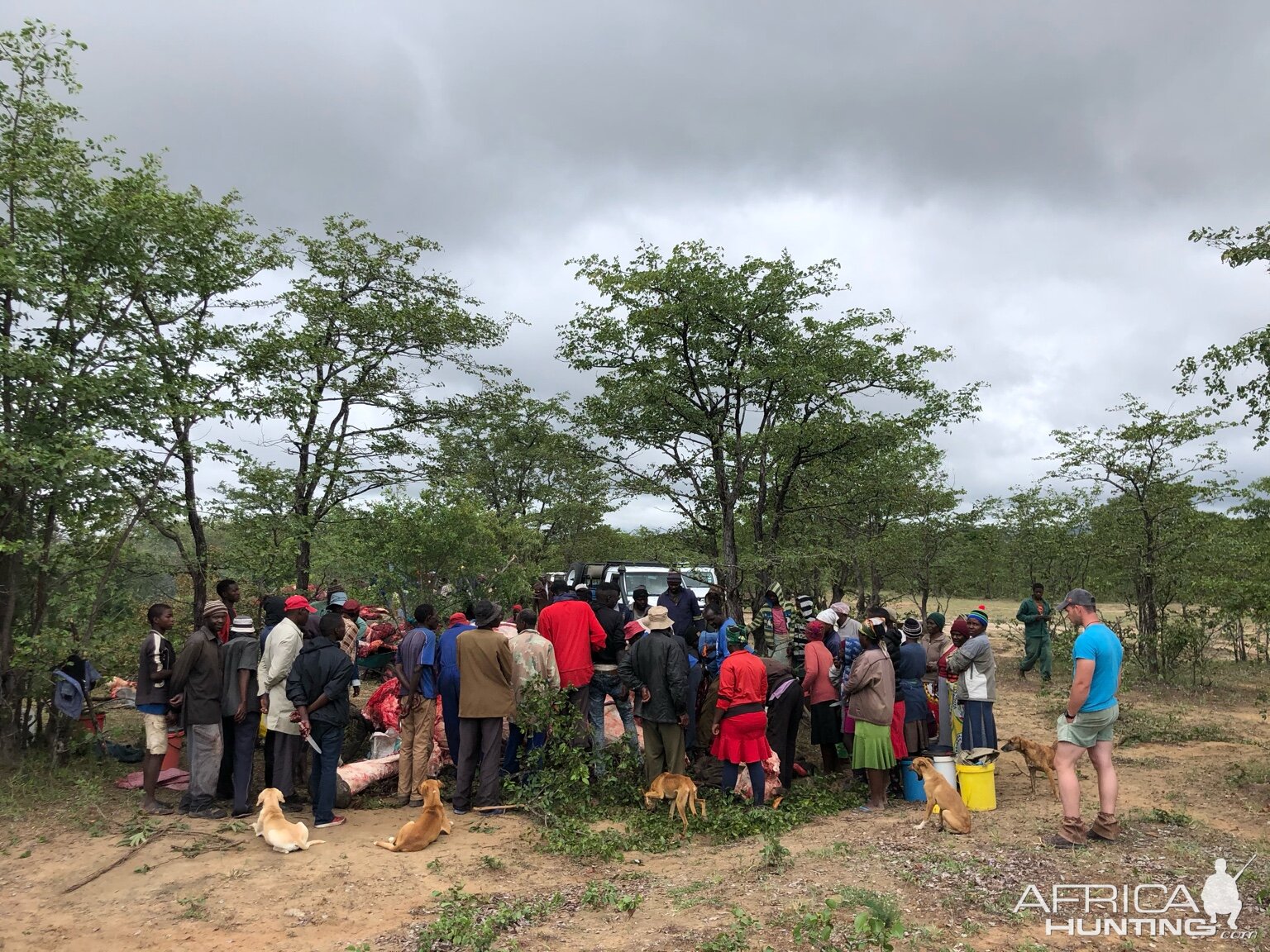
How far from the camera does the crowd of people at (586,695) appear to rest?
249 inches

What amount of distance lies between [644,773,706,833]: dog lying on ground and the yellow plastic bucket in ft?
7.41

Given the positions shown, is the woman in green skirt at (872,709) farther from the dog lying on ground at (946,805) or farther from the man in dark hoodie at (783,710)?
the dog lying on ground at (946,805)

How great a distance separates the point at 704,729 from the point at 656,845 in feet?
6.34

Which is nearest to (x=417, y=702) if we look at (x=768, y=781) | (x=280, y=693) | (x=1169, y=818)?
(x=280, y=693)

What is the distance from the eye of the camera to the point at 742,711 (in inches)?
257

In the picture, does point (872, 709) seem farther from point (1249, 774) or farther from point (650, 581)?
point (650, 581)

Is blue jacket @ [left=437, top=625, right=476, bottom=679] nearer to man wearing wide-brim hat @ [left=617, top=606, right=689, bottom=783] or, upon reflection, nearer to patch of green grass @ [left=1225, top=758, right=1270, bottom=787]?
man wearing wide-brim hat @ [left=617, top=606, right=689, bottom=783]

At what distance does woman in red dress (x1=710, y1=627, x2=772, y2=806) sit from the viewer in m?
6.52

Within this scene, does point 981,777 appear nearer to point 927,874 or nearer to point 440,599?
point 927,874

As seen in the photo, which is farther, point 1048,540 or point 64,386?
point 1048,540

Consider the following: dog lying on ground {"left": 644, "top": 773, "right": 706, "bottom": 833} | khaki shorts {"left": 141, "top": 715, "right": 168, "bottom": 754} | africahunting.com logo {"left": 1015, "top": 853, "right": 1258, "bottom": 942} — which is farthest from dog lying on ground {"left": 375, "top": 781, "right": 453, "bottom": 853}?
africahunting.com logo {"left": 1015, "top": 853, "right": 1258, "bottom": 942}

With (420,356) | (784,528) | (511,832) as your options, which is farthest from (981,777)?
(420,356)

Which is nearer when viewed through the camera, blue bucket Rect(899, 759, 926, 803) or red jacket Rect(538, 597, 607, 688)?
blue bucket Rect(899, 759, 926, 803)

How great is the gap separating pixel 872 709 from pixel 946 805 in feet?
3.51
